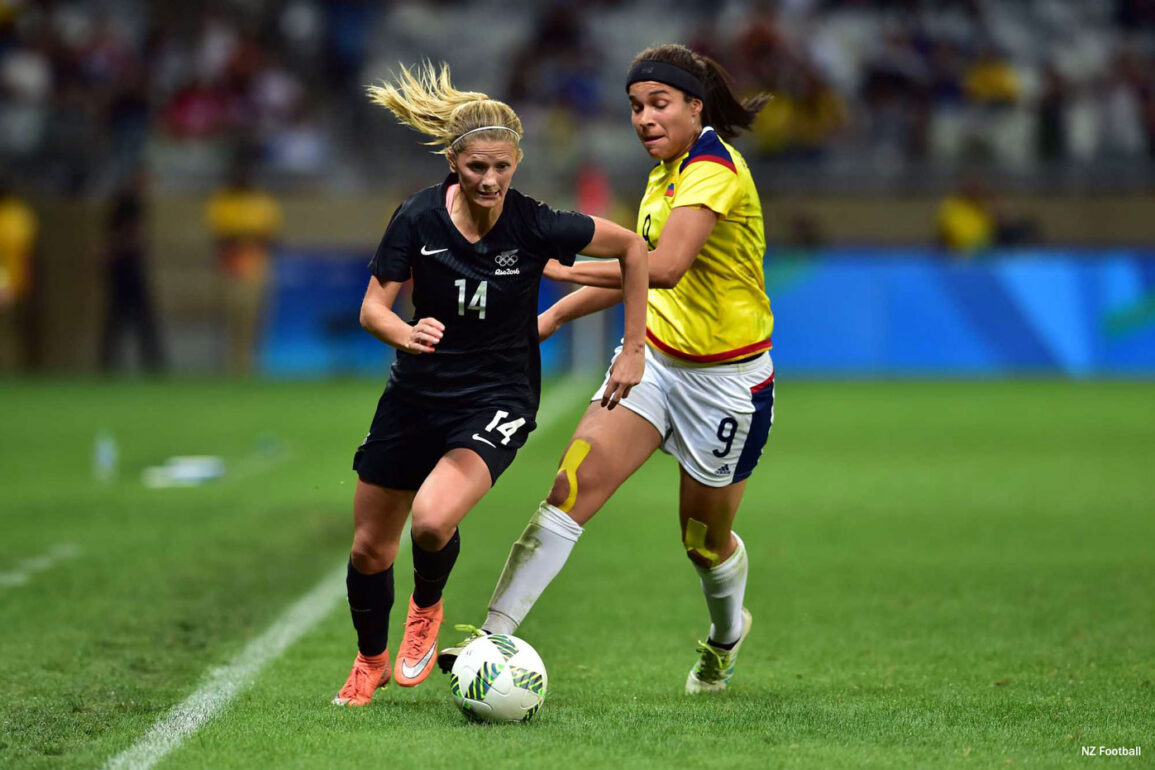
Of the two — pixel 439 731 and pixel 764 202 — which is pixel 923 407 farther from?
pixel 439 731

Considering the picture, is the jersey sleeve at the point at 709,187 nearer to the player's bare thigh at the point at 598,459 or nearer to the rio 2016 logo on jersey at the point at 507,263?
the rio 2016 logo on jersey at the point at 507,263

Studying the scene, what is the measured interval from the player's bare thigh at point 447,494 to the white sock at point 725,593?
42.7 inches

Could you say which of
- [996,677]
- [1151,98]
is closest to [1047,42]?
[1151,98]

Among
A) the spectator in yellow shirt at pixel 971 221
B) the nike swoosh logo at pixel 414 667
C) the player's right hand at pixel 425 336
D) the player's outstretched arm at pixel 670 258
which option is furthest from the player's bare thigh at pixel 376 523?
the spectator in yellow shirt at pixel 971 221

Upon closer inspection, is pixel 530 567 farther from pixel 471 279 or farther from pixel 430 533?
pixel 471 279

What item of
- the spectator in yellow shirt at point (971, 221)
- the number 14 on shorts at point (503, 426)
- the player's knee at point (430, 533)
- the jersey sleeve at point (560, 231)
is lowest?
the spectator in yellow shirt at point (971, 221)

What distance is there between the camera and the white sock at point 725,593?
252 inches

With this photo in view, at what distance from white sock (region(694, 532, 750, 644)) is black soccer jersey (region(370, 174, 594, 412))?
41.1 inches

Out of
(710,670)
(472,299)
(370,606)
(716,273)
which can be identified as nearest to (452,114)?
(472,299)

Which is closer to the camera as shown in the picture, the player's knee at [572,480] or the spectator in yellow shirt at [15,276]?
the player's knee at [572,480]

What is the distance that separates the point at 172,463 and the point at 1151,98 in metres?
17.0

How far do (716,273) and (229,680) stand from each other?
2365 millimetres

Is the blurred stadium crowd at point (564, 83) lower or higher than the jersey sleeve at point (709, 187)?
lower

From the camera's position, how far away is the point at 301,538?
10719 mm
